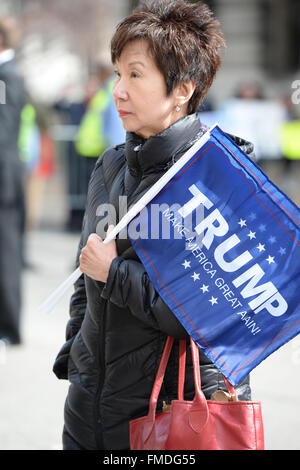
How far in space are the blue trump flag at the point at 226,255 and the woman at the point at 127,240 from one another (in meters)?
0.09

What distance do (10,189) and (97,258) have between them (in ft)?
12.1

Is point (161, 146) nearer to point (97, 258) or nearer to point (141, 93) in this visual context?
point (141, 93)

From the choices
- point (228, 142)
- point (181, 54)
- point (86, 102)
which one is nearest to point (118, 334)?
point (228, 142)

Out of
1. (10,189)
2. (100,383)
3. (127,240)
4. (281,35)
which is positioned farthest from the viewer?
(281,35)

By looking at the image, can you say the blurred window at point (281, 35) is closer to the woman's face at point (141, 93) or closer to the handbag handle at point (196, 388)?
the woman's face at point (141, 93)

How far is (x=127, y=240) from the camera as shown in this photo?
2.54m

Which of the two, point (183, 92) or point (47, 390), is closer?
point (183, 92)

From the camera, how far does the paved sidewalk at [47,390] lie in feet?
14.6

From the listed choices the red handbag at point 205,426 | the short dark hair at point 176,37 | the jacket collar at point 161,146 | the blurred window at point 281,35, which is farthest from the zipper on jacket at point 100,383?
the blurred window at point 281,35

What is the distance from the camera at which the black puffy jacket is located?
8.13 ft

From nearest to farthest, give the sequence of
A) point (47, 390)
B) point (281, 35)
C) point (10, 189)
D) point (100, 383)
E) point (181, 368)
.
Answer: point (181, 368) < point (100, 383) < point (47, 390) < point (10, 189) < point (281, 35)

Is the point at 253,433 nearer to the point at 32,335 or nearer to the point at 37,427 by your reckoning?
the point at 37,427

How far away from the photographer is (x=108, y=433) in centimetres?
264

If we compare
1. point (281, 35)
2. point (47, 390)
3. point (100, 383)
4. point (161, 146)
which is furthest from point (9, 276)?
point (281, 35)
